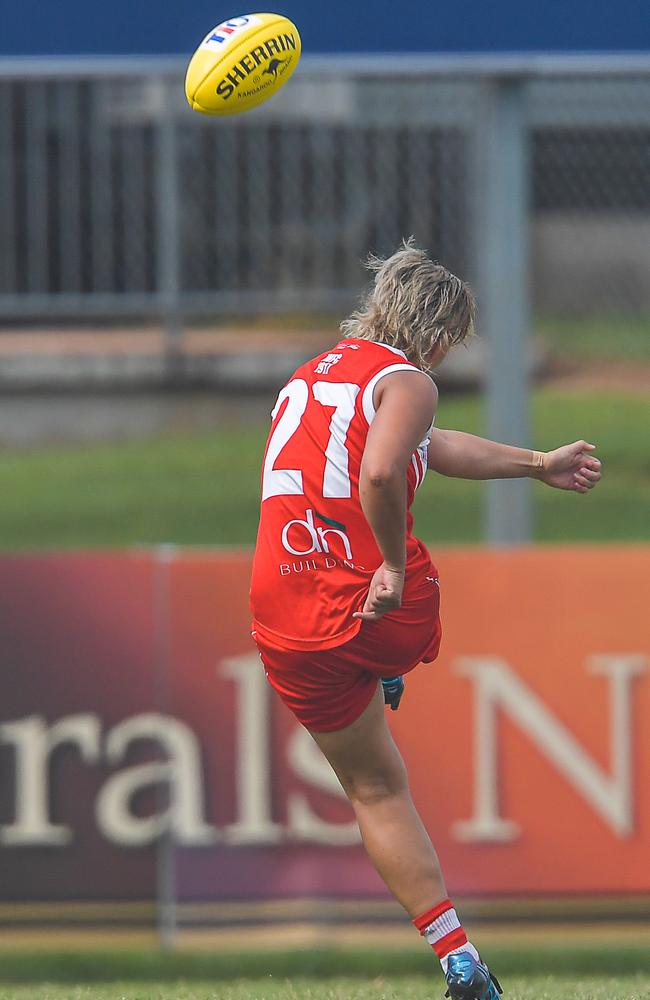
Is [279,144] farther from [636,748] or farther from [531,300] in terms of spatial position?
[636,748]

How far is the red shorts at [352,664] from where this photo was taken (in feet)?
10.5

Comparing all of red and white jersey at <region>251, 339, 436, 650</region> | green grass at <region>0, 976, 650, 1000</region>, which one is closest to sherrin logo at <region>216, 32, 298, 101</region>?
red and white jersey at <region>251, 339, 436, 650</region>

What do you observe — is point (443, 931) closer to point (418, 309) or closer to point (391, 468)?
point (391, 468)

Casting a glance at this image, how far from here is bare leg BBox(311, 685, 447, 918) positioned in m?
3.31

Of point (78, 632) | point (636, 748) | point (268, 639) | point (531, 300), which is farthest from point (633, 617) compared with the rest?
point (531, 300)

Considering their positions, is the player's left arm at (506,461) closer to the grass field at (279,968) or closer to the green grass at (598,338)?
the grass field at (279,968)

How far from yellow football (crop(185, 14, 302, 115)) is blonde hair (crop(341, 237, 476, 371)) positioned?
743 millimetres

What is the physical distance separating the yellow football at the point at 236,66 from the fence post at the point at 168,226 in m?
4.77

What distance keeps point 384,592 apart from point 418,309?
23.1 inches

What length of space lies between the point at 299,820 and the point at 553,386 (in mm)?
6657

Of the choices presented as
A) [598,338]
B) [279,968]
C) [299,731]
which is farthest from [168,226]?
[279,968]

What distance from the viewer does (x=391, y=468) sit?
299cm

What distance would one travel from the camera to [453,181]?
29.9 feet

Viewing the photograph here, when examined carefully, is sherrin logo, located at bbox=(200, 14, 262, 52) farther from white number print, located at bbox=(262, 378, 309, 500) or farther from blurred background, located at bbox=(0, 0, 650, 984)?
blurred background, located at bbox=(0, 0, 650, 984)
